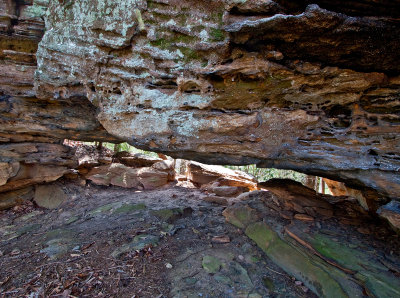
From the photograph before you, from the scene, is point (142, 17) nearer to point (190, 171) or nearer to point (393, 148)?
point (393, 148)

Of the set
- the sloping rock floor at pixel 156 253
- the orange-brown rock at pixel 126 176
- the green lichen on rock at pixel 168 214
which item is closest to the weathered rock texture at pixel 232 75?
the sloping rock floor at pixel 156 253

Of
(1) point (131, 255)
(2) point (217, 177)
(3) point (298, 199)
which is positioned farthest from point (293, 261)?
(2) point (217, 177)

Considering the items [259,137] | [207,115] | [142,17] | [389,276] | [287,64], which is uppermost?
[142,17]

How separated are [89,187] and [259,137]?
23.1ft

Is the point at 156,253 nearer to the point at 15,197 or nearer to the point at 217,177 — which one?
the point at 15,197

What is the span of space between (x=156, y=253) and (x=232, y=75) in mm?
4058

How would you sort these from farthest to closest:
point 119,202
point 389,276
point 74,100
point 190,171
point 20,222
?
point 190,171 → point 119,202 → point 20,222 → point 74,100 → point 389,276

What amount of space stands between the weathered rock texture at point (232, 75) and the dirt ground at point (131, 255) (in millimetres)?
2080

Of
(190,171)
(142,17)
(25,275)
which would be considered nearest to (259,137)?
(142,17)

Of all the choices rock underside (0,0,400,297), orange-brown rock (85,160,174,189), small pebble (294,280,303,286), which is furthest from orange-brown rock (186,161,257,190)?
small pebble (294,280,303,286)

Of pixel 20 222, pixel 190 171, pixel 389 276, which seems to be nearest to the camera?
pixel 389 276

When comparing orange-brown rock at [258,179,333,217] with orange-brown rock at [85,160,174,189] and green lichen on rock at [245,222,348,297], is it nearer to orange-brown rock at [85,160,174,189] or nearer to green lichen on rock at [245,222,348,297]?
green lichen on rock at [245,222,348,297]

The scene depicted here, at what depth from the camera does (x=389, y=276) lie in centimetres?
354

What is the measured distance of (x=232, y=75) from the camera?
418 centimetres
